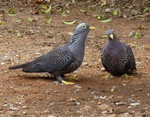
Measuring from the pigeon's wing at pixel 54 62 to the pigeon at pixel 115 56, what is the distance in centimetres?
54

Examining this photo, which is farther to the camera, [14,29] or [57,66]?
[14,29]

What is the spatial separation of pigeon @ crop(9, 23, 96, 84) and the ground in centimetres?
16

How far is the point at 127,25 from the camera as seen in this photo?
10.9 metres

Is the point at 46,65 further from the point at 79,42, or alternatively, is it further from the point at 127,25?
the point at 127,25

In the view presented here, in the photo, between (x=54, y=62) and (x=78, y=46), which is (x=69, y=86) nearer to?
(x=54, y=62)

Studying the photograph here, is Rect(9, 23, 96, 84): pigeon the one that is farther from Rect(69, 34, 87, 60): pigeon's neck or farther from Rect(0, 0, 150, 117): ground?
Rect(0, 0, 150, 117): ground

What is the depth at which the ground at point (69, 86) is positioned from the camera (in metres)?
5.77

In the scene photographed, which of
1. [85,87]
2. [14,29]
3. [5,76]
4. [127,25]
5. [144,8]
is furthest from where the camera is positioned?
[144,8]

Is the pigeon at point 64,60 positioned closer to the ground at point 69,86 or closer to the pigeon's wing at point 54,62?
the pigeon's wing at point 54,62

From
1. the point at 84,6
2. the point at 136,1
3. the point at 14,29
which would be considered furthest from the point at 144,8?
the point at 14,29

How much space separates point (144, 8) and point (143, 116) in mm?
7020

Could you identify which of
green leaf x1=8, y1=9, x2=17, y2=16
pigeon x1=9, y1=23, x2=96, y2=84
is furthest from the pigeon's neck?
green leaf x1=8, y1=9, x2=17, y2=16

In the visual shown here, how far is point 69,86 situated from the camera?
21.6ft

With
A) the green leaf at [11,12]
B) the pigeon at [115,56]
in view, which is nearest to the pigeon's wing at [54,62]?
the pigeon at [115,56]
